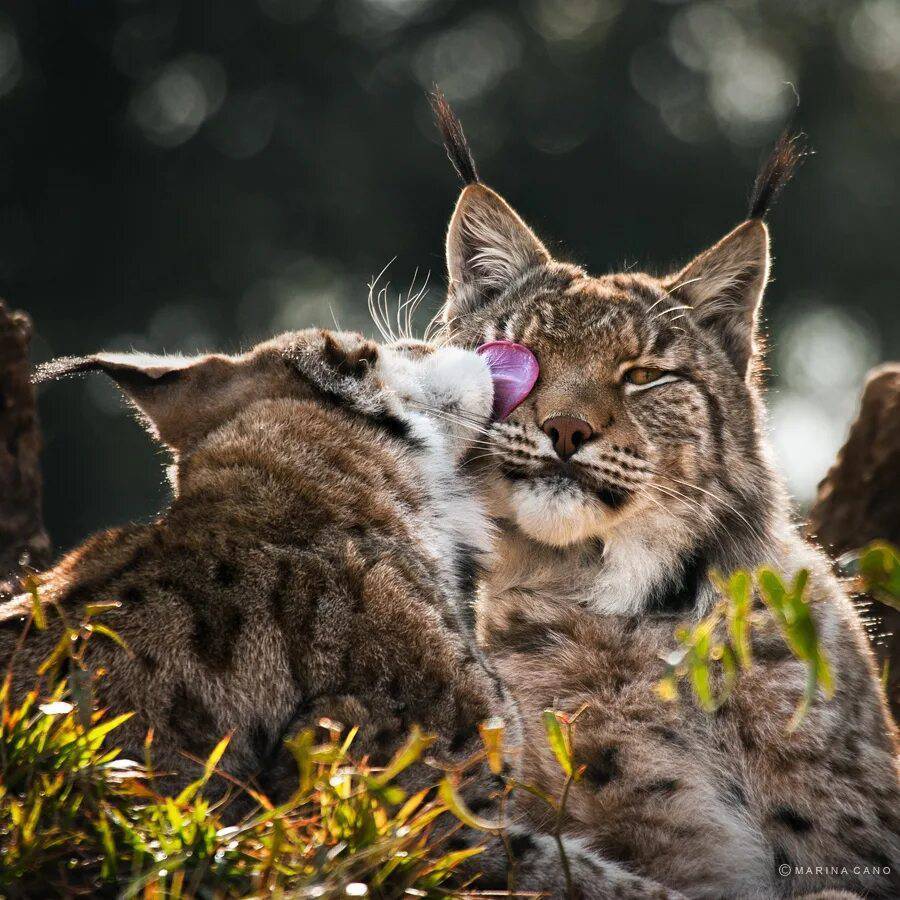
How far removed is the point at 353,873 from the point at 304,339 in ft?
7.24

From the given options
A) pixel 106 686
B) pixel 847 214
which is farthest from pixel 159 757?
pixel 847 214

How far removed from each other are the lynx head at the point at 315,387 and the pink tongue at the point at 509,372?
132 mm

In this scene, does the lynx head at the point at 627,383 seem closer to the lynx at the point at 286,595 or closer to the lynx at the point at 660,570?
the lynx at the point at 660,570

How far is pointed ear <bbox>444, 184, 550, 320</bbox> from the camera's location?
5387 mm

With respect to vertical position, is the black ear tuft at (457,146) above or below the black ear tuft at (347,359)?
above

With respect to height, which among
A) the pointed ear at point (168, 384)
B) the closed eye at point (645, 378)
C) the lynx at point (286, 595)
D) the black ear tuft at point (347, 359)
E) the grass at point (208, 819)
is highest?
the closed eye at point (645, 378)

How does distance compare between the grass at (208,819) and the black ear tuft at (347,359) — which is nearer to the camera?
the grass at (208,819)

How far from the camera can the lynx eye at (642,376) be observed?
482 cm

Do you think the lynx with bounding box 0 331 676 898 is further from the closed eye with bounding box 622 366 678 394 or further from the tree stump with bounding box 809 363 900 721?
the tree stump with bounding box 809 363 900 721

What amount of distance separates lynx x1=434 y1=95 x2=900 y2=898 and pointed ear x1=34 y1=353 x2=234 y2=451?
884mm

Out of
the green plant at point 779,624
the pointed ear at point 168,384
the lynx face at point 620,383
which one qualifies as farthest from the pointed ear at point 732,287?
the green plant at point 779,624

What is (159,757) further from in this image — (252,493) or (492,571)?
(492,571)

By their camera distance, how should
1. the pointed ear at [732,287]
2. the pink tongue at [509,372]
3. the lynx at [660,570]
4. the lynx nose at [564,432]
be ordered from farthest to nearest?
the pointed ear at [732,287] < the pink tongue at [509,372] < the lynx nose at [564,432] < the lynx at [660,570]

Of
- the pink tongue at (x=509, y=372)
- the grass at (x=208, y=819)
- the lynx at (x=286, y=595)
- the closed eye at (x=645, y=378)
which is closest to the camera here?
the grass at (x=208, y=819)
